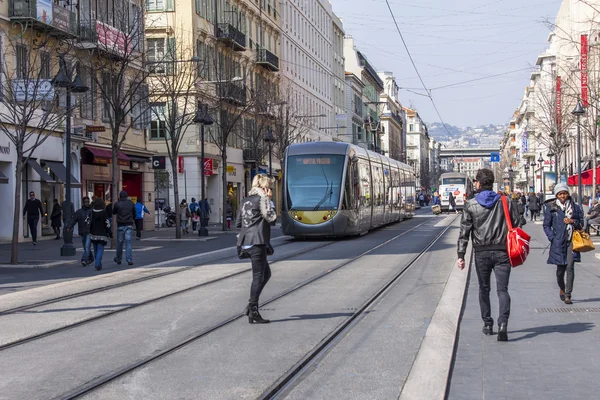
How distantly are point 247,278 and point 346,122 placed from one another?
8786 cm

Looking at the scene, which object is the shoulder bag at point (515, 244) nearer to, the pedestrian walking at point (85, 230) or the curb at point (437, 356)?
the curb at point (437, 356)

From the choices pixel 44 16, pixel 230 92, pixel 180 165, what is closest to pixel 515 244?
pixel 44 16

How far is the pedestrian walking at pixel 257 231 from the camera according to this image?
1063cm

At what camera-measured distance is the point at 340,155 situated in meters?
29.9

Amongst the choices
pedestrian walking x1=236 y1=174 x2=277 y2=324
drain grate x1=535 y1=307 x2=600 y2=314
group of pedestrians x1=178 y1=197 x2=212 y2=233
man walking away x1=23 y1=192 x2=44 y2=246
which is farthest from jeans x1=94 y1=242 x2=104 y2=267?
group of pedestrians x1=178 y1=197 x2=212 y2=233

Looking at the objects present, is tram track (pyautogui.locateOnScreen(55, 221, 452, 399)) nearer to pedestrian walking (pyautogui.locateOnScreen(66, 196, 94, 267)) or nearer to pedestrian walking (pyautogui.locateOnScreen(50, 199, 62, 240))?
pedestrian walking (pyautogui.locateOnScreen(66, 196, 94, 267))

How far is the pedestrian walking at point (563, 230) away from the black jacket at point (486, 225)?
9.99ft

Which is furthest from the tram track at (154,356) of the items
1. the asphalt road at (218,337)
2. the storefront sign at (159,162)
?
the storefront sign at (159,162)

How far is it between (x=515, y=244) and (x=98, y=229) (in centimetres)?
1304

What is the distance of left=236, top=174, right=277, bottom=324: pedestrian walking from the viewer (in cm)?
1063

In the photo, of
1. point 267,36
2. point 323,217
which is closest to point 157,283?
point 323,217

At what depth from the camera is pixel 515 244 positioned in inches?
363

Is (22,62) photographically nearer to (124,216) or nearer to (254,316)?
(124,216)

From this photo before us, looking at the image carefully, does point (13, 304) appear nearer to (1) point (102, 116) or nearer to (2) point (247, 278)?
(2) point (247, 278)
